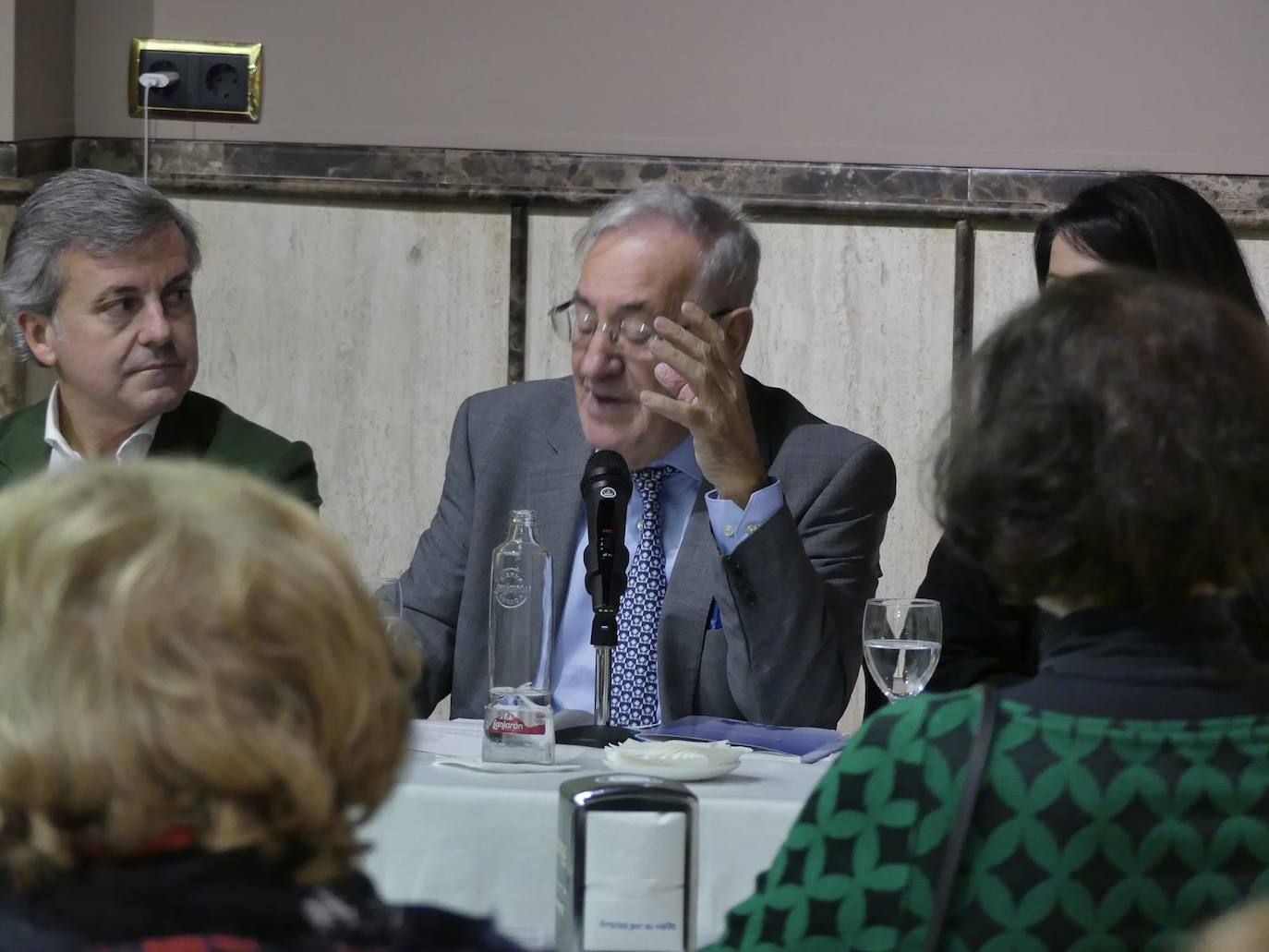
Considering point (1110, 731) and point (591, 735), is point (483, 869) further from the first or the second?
point (1110, 731)

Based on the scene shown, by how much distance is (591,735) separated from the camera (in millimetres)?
1974

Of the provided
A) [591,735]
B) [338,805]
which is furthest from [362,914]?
[591,735]

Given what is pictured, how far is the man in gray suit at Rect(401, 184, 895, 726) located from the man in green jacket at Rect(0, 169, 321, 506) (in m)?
0.37

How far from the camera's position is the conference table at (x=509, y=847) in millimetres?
1658

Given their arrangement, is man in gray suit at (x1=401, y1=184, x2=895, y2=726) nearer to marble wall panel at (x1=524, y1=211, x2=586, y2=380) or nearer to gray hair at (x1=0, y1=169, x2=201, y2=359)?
gray hair at (x1=0, y1=169, x2=201, y2=359)

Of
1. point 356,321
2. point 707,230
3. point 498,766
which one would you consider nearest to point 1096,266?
point 707,230

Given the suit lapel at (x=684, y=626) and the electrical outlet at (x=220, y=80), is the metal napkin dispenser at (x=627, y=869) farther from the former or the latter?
the electrical outlet at (x=220, y=80)

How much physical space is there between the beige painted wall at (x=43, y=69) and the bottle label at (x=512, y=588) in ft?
7.11

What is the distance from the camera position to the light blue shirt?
228 centimetres

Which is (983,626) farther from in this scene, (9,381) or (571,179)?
(9,381)

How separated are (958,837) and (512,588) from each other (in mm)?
1097

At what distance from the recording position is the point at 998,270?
3.84 metres

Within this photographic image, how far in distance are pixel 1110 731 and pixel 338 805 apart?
0.52 m

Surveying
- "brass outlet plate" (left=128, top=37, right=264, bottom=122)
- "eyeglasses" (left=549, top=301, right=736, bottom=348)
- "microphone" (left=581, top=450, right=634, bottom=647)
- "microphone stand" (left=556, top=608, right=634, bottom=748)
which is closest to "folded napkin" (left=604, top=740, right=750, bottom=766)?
"microphone stand" (left=556, top=608, right=634, bottom=748)
